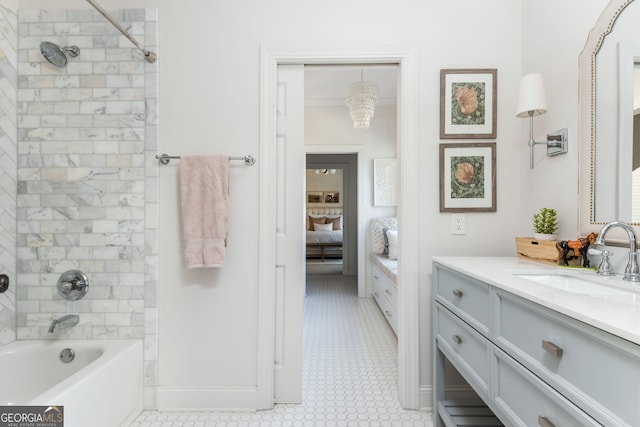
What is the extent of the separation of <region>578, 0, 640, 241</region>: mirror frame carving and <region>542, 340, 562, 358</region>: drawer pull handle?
0.80 metres

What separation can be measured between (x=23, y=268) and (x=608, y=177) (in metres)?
3.04

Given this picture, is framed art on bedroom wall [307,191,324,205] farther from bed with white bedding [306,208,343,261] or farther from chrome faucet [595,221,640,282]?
chrome faucet [595,221,640,282]

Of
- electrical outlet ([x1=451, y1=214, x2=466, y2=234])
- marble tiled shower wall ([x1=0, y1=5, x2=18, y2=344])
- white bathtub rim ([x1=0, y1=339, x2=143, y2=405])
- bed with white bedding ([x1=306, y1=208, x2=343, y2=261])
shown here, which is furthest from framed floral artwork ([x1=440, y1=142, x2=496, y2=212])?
bed with white bedding ([x1=306, y1=208, x2=343, y2=261])

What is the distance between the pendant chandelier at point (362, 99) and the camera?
3.17 meters

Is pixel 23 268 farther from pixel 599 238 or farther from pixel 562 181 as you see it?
pixel 562 181

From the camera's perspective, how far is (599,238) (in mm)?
1144

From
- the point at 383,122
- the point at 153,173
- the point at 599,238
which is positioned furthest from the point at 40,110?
the point at 383,122

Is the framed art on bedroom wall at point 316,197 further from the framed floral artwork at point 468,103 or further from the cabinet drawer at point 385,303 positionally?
the framed floral artwork at point 468,103

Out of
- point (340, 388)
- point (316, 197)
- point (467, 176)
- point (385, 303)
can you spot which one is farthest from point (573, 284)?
point (316, 197)

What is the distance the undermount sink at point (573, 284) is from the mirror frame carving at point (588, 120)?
0.27m

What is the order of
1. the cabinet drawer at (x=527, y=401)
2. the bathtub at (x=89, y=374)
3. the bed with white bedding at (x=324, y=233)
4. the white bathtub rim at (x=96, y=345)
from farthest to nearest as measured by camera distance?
the bed with white bedding at (x=324, y=233) → the white bathtub rim at (x=96, y=345) → the bathtub at (x=89, y=374) → the cabinet drawer at (x=527, y=401)

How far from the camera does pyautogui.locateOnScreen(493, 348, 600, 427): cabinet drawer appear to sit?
2.56 feet

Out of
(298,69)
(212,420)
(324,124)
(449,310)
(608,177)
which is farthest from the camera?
(324,124)

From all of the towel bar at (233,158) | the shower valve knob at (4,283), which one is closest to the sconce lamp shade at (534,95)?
the towel bar at (233,158)
